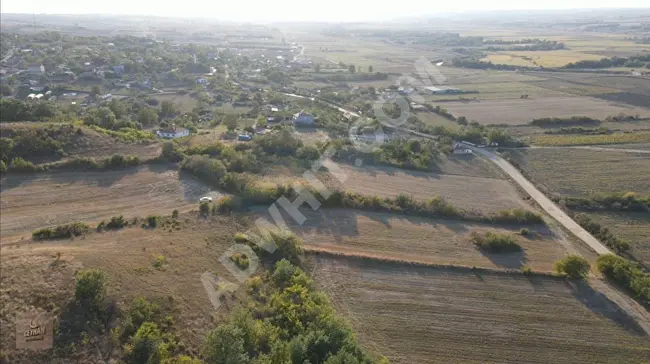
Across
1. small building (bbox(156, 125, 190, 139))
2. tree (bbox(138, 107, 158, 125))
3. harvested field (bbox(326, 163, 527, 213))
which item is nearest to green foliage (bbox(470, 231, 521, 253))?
harvested field (bbox(326, 163, 527, 213))

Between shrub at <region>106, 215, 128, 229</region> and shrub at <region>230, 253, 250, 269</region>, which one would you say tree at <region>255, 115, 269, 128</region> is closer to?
shrub at <region>106, 215, 128, 229</region>

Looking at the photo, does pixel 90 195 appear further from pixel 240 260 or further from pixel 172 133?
pixel 240 260

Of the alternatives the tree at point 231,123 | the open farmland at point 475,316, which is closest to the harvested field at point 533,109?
the tree at point 231,123

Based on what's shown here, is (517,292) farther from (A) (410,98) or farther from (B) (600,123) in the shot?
(A) (410,98)

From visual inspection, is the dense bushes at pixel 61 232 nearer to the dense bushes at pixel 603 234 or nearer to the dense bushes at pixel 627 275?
the dense bushes at pixel 627 275

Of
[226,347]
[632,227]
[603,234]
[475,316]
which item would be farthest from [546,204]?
[226,347]

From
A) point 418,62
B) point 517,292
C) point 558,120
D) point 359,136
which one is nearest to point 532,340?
point 517,292
